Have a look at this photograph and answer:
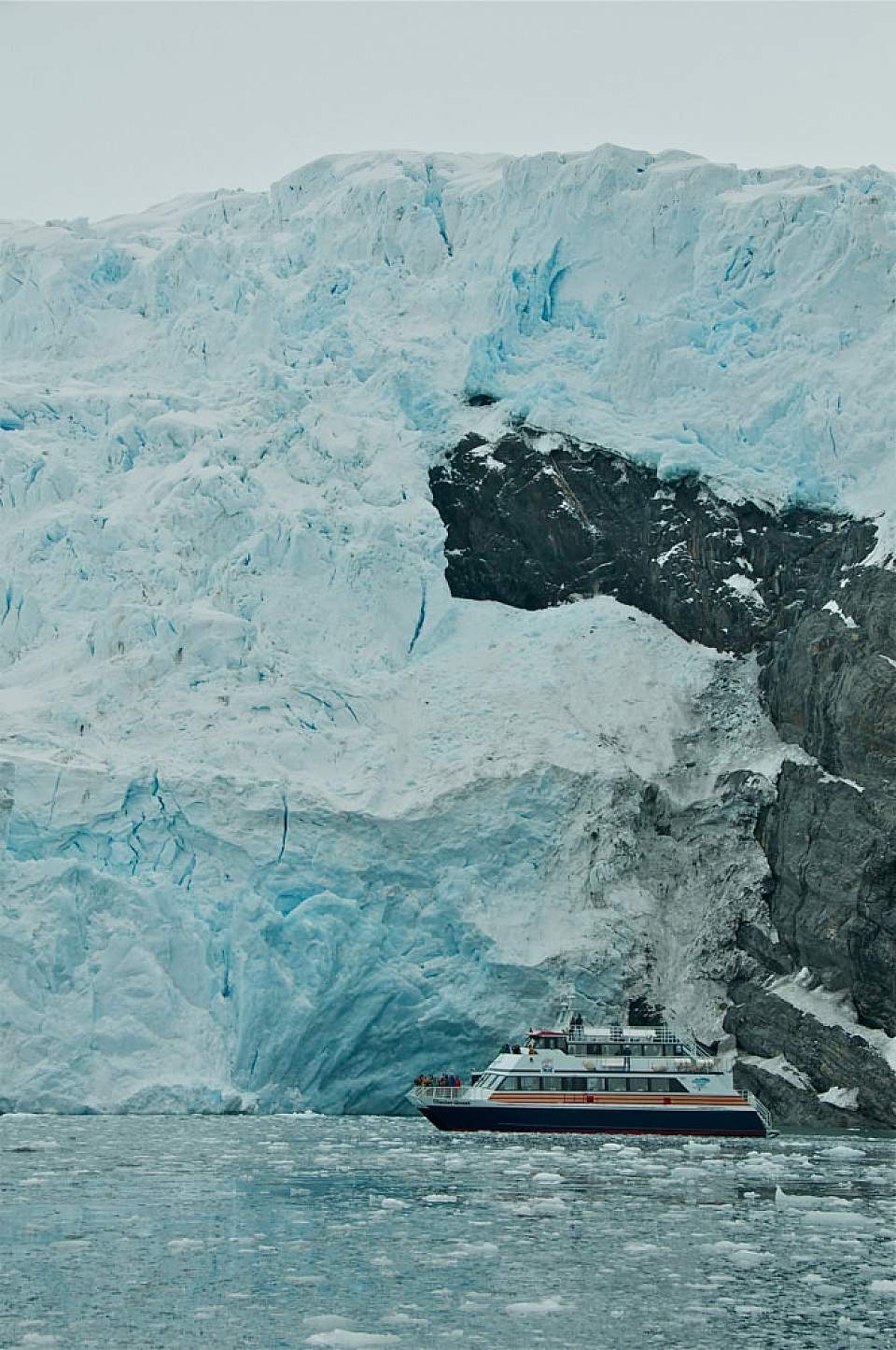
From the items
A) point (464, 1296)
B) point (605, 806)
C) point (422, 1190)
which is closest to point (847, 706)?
point (605, 806)

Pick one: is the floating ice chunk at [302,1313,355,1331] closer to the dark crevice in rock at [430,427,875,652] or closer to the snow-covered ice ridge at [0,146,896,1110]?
the snow-covered ice ridge at [0,146,896,1110]

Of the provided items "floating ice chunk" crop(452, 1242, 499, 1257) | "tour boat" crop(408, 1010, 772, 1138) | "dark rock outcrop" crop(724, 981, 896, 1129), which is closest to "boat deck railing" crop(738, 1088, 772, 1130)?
"tour boat" crop(408, 1010, 772, 1138)

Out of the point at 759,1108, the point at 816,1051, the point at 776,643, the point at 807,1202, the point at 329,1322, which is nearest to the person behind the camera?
the point at 329,1322

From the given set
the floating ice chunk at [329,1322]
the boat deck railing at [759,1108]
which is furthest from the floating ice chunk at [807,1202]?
the boat deck railing at [759,1108]

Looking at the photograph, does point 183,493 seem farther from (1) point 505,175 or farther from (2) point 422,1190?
(2) point 422,1190

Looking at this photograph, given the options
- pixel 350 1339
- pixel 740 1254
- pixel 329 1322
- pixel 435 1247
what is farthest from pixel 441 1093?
pixel 350 1339

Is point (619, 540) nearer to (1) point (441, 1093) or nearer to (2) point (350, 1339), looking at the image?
(1) point (441, 1093)
